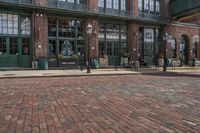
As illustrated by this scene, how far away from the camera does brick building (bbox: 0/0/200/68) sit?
25.1 meters

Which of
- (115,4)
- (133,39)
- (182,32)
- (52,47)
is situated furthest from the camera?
(182,32)

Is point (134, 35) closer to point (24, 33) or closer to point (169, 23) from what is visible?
point (169, 23)

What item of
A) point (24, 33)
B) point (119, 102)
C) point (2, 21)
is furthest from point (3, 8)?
point (119, 102)

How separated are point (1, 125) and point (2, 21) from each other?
69.9 ft

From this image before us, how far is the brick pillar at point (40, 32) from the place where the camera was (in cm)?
2543

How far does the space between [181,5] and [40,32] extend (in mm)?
18377

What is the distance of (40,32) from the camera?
25625mm

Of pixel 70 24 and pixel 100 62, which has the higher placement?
pixel 70 24

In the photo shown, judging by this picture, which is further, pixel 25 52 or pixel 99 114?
pixel 25 52

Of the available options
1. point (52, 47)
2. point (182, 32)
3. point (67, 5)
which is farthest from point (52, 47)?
point (182, 32)

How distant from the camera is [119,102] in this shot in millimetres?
7773

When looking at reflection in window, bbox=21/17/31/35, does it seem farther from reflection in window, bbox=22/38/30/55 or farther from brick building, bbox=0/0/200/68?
reflection in window, bbox=22/38/30/55

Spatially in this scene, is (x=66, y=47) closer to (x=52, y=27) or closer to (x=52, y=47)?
(x=52, y=47)

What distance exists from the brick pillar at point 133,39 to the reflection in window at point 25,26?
12.2 m
